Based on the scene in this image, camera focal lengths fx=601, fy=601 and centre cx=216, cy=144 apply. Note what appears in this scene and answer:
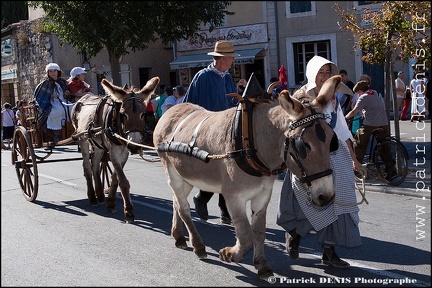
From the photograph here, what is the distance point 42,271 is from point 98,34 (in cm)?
1371

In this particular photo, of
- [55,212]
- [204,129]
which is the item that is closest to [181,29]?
[55,212]

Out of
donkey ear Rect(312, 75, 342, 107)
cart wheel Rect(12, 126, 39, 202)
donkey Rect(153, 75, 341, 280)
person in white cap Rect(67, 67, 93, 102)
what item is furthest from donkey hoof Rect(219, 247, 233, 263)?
person in white cap Rect(67, 67, 93, 102)

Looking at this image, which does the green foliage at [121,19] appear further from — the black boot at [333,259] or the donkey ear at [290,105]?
the donkey ear at [290,105]

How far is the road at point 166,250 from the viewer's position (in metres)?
5.48

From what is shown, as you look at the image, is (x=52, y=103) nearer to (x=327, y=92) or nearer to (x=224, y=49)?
(x=224, y=49)

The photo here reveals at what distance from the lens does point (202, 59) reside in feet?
93.2

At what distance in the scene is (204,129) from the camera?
5574 millimetres

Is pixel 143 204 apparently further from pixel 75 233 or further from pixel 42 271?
pixel 42 271

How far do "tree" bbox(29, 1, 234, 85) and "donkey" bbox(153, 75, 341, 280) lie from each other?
1256cm

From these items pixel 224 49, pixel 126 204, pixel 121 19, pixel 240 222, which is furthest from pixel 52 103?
pixel 121 19

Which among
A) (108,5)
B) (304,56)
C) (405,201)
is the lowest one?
(405,201)

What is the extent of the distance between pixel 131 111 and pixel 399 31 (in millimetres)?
5221

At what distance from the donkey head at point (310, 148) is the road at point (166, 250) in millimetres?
1170

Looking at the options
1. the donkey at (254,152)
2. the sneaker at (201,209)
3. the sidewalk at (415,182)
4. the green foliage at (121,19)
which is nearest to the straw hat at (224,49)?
the donkey at (254,152)
